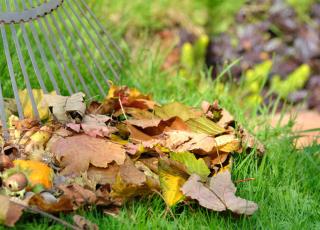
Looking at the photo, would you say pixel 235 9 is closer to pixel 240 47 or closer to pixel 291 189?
pixel 240 47

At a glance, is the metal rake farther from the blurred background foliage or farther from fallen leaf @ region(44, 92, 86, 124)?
the blurred background foliage

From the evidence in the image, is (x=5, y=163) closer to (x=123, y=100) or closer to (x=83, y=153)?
(x=83, y=153)

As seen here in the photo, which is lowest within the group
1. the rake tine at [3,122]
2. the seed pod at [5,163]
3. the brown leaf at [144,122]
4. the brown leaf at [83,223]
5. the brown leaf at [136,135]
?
the brown leaf at [83,223]

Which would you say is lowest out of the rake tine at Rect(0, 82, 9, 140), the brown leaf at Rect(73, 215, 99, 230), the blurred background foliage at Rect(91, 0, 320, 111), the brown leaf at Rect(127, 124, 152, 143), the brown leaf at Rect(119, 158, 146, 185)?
the blurred background foliage at Rect(91, 0, 320, 111)

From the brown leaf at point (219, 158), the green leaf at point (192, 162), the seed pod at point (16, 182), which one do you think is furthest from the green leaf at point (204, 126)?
the seed pod at point (16, 182)

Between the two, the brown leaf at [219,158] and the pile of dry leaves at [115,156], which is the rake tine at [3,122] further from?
the brown leaf at [219,158]

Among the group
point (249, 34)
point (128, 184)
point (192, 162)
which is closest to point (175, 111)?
point (192, 162)

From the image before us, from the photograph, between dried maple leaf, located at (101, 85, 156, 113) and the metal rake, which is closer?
the metal rake

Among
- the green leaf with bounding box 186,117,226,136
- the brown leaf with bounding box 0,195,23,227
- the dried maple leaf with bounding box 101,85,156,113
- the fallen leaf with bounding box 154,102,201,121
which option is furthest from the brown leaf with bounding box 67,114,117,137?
the brown leaf with bounding box 0,195,23,227
